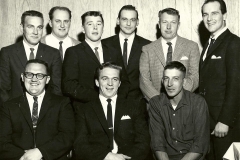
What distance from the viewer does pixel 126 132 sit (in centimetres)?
294

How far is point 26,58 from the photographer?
3426mm

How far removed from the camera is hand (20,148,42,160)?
8.95 feet

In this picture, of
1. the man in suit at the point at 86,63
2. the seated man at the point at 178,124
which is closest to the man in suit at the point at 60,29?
the man in suit at the point at 86,63

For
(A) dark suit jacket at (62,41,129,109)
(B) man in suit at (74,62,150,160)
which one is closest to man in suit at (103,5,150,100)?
(A) dark suit jacket at (62,41,129,109)

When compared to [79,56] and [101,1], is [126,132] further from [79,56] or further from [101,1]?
[101,1]

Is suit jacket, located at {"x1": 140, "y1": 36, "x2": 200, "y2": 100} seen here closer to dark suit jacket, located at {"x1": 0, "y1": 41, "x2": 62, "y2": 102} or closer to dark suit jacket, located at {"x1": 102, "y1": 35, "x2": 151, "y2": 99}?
dark suit jacket, located at {"x1": 102, "y1": 35, "x2": 151, "y2": 99}

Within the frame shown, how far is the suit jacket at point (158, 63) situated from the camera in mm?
3490

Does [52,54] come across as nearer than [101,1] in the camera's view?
Yes

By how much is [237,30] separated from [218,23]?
1.60 metres

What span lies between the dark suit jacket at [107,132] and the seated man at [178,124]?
13 centimetres

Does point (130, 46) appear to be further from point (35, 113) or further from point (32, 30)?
point (35, 113)

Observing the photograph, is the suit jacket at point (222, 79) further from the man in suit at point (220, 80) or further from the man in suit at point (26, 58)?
the man in suit at point (26, 58)

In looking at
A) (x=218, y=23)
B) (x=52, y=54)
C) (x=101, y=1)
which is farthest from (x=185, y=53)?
(x=101, y=1)

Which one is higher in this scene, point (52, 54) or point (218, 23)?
point (218, 23)
